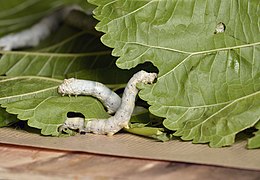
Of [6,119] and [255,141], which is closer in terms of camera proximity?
[255,141]

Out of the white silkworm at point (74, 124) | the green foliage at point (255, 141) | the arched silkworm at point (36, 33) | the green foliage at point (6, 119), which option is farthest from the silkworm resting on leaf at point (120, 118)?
the arched silkworm at point (36, 33)

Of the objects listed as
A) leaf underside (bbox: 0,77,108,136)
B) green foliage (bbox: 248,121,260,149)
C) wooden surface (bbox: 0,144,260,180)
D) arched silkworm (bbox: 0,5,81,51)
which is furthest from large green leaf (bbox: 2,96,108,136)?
arched silkworm (bbox: 0,5,81,51)

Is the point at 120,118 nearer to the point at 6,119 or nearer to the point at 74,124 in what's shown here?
the point at 74,124

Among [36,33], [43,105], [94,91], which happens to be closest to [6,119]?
[43,105]

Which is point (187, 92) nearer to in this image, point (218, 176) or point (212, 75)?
point (212, 75)

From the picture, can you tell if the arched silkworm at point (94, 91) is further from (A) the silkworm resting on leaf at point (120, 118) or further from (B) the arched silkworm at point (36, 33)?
(B) the arched silkworm at point (36, 33)
